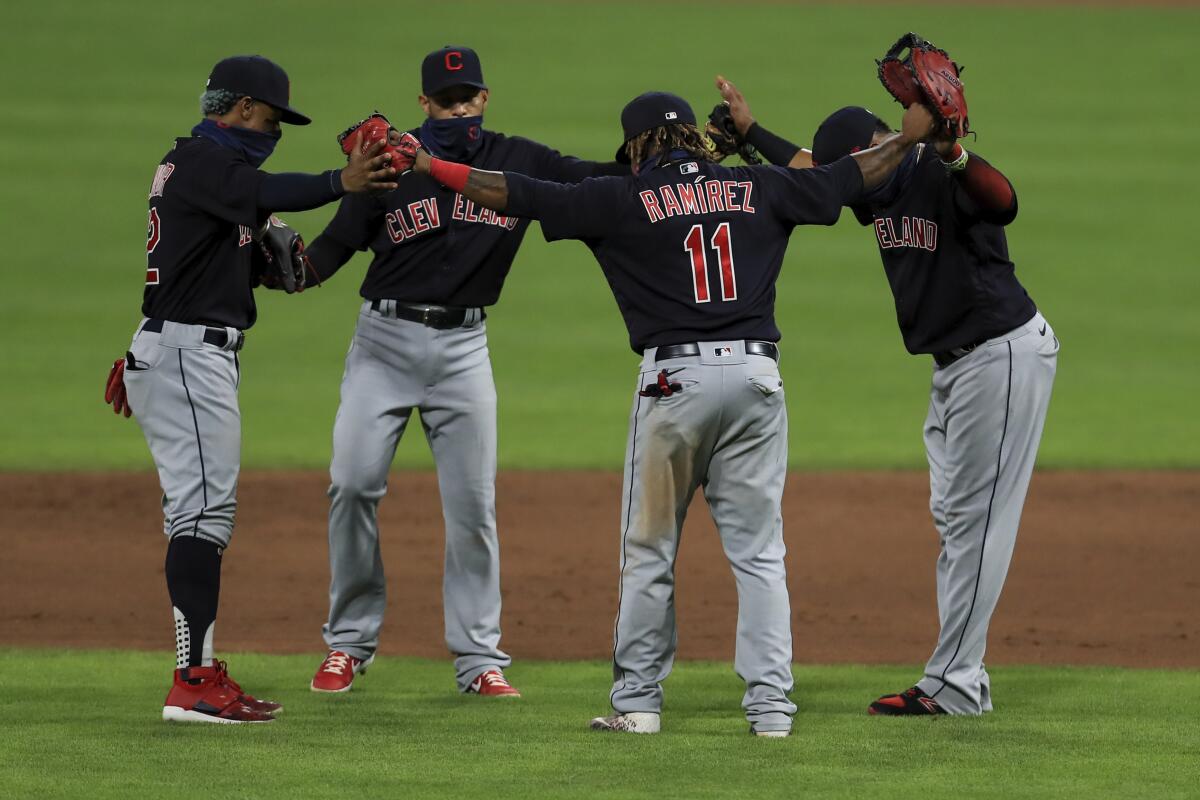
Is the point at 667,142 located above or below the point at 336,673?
above

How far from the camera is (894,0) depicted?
3034 cm

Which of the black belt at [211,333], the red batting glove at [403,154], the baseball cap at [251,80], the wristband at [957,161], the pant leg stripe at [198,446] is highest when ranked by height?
the baseball cap at [251,80]

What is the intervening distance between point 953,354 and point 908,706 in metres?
1.18

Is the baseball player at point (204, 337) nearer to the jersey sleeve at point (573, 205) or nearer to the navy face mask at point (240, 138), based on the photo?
the navy face mask at point (240, 138)

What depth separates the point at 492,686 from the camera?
20.3 ft

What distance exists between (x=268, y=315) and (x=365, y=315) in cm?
1153

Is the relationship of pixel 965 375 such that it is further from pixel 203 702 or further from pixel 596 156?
pixel 596 156

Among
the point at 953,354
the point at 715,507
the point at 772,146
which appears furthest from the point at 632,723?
the point at 772,146

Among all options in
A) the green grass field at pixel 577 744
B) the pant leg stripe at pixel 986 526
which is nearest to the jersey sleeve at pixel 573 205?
the pant leg stripe at pixel 986 526

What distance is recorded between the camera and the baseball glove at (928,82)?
17.6 ft

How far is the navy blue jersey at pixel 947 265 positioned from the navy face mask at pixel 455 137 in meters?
1.58

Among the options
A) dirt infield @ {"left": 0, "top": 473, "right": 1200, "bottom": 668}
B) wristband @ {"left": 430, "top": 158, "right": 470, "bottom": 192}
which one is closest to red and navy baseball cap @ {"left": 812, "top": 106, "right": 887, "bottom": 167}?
wristband @ {"left": 430, "top": 158, "right": 470, "bottom": 192}

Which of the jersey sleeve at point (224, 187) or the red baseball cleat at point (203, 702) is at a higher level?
the jersey sleeve at point (224, 187)

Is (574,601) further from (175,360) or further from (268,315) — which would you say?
(268,315)
